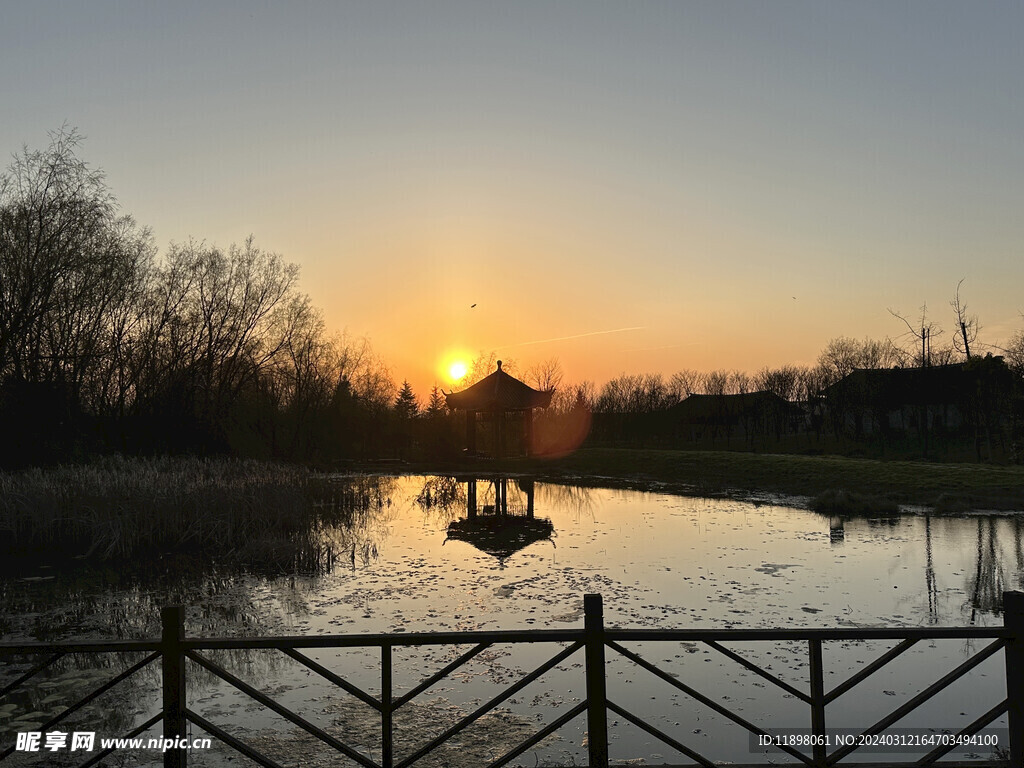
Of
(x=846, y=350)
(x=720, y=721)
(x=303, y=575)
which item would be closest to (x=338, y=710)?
(x=720, y=721)

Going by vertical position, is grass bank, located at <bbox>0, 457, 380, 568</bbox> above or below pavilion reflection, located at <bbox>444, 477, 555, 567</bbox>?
above

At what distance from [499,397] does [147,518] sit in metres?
26.3

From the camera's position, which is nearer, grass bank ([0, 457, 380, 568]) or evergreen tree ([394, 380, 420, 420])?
grass bank ([0, 457, 380, 568])

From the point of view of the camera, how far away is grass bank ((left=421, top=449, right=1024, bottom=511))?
23.5 metres

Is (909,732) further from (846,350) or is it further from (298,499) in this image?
(846,350)

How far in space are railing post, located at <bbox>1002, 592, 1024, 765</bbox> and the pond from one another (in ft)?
6.95

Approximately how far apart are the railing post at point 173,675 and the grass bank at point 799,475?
882 inches

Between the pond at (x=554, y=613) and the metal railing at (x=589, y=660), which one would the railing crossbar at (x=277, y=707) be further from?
the pond at (x=554, y=613)

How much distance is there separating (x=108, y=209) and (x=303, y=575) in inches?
808

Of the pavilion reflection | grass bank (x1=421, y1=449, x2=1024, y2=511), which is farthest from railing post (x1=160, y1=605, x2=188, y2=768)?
grass bank (x1=421, y1=449, x2=1024, y2=511)

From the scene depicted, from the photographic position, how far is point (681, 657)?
8.47m

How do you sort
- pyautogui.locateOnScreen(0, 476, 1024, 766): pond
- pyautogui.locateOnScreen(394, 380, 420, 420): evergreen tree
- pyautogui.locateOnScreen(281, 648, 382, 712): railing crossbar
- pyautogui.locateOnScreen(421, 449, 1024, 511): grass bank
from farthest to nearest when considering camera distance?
1. pyautogui.locateOnScreen(394, 380, 420, 420): evergreen tree
2. pyautogui.locateOnScreen(421, 449, 1024, 511): grass bank
3. pyautogui.locateOnScreen(0, 476, 1024, 766): pond
4. pyautogui.locateOnScreen(281, 648, 382, 712): railing crossbar

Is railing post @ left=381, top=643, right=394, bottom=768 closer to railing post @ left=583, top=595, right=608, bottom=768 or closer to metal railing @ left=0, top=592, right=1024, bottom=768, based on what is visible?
metal railing @ left=0, top=592, right=1024, bottom=768

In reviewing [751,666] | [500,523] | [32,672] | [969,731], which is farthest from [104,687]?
[500,523]
